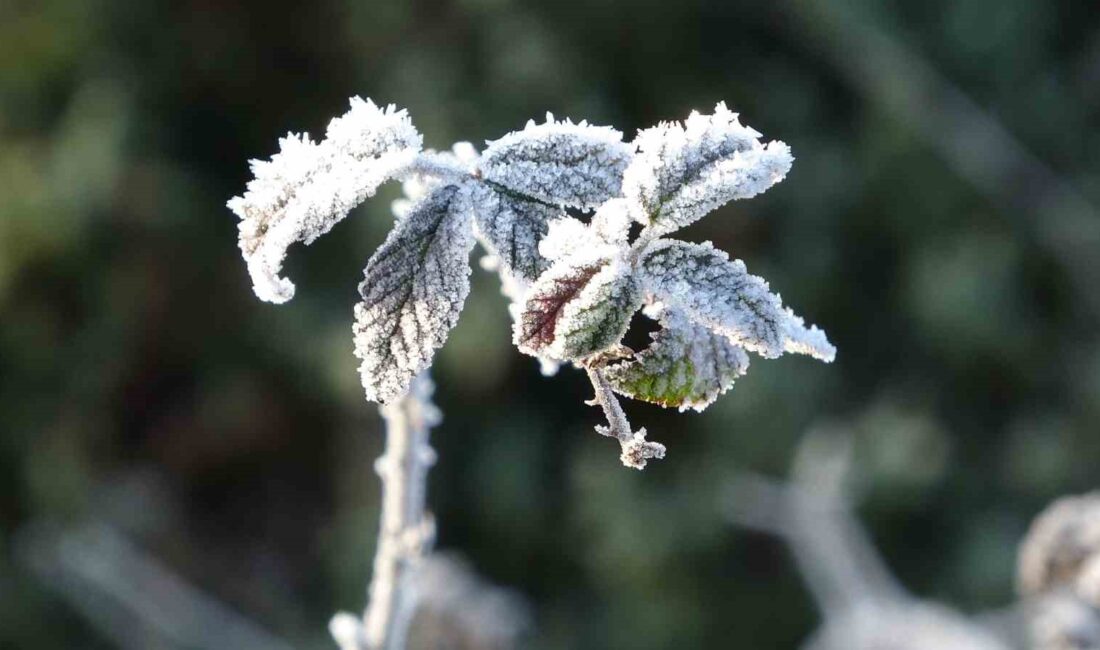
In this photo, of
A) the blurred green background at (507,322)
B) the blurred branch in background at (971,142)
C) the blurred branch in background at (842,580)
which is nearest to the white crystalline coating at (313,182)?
the blurred branch in background at (842,580)

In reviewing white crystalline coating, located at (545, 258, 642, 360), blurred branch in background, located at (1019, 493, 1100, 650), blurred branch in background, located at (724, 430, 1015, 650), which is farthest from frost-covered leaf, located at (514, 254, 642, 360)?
blurred branch in background, located at (724, 430, 1015, 650)

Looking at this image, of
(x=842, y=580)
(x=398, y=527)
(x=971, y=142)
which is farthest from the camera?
(x=971, y=142)

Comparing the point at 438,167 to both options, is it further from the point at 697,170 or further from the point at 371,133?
the point at 697,170

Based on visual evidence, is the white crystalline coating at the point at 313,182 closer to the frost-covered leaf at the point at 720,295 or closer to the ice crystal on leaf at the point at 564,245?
the ice crystal on leaf at the point at 564,245

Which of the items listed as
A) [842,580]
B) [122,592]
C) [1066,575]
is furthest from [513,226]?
[122,592]

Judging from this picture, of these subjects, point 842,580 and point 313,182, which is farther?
point 842,580

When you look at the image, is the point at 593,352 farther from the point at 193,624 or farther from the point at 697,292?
the point at 193,624

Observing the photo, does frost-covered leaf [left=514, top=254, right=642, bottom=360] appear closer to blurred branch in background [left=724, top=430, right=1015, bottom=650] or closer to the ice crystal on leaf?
A: the ice crystal on leaf
